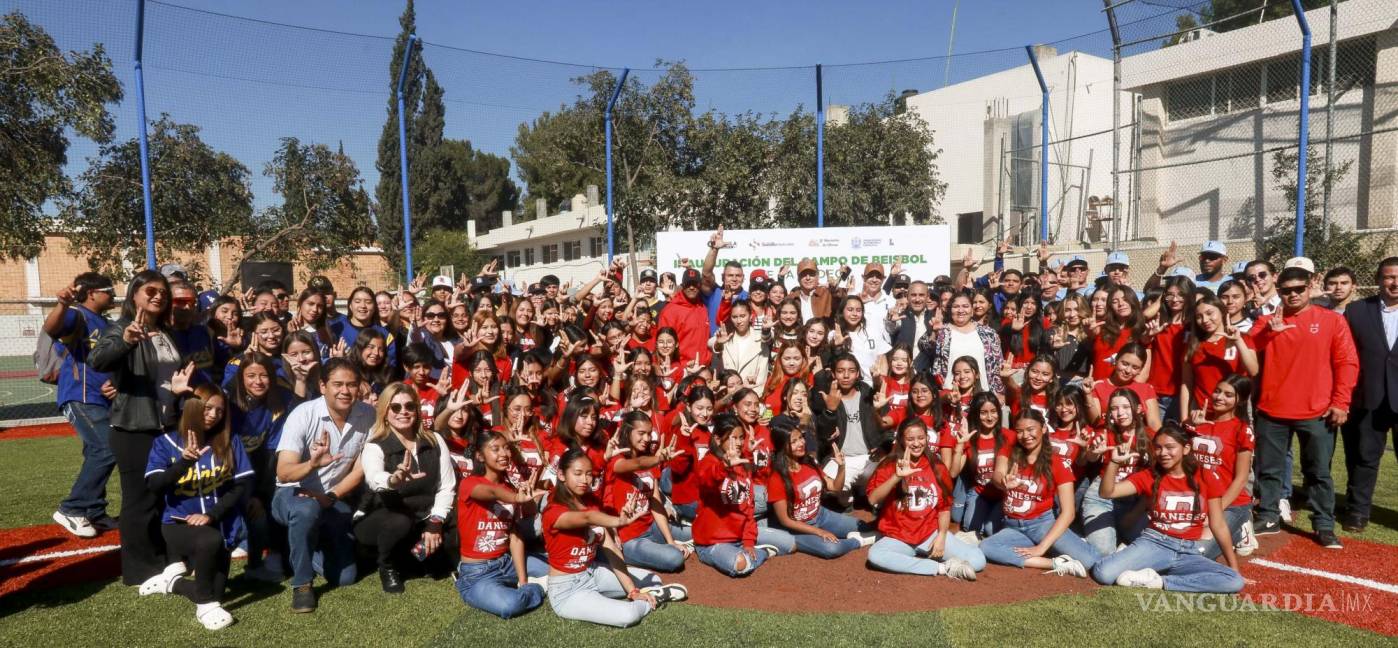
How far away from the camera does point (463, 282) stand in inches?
323

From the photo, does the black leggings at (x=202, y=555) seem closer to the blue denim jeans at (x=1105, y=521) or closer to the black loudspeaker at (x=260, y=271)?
the blue denim jeans at (x=1105, y=521)

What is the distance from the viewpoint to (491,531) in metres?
4.44

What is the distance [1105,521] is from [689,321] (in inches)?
148

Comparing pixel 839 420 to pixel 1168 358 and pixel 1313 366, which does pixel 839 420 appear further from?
pixel 1313 366

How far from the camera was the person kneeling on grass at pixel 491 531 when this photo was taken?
4363 mm

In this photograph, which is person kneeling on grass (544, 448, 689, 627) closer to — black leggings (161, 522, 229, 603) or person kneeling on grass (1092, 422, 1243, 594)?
black leggings (161, 522, 229, 603)

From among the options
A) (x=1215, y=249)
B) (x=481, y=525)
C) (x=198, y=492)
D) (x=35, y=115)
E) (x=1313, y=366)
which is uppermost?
(x=35, y=115)

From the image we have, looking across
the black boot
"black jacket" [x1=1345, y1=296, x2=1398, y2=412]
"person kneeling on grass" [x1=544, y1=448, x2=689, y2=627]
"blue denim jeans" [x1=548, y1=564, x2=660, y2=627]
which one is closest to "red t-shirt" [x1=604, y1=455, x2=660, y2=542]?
"person kneeling on grass" [x1=544, y1=448, x2=689, y2=627]

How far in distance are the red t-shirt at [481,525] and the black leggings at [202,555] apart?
4.14 ft

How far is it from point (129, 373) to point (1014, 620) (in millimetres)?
5025

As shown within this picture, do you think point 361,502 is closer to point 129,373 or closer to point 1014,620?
point 129,373

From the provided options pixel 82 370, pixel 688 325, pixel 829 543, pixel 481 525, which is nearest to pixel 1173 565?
pixel 829 543

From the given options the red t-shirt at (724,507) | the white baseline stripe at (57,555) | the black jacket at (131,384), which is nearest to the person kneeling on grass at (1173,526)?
the red t-shirt at (724,507)

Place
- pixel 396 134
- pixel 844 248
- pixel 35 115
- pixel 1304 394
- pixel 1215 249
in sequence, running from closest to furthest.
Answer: pixel 1304 394
pixel 1215 249
pixel 35 115
pixel 844 248
pixel 396 134
